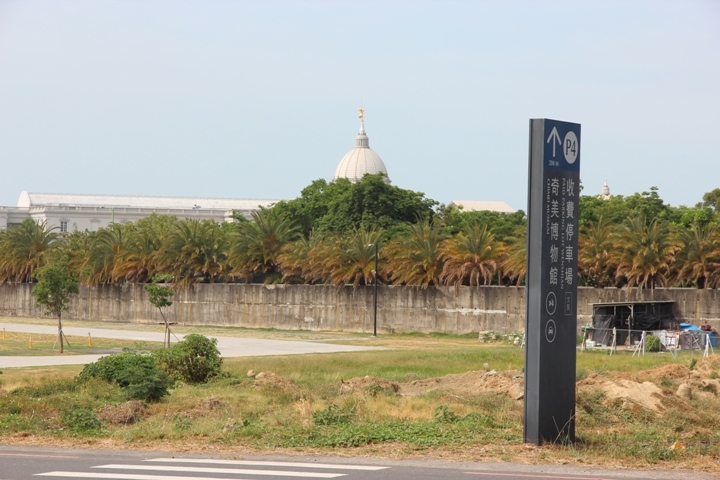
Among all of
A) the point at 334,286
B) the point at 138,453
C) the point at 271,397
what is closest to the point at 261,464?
the point at 138,453

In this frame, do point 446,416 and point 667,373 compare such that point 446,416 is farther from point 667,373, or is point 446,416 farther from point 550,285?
point 667,373

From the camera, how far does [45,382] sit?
71.9ft

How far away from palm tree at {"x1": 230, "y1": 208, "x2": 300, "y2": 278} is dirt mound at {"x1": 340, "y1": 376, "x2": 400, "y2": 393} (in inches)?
1647

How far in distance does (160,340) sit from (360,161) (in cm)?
12525

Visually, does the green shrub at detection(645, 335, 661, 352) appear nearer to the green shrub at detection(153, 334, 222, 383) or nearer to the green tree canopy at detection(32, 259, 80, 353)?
the green shrub at detection(153, 334, 222, 383)

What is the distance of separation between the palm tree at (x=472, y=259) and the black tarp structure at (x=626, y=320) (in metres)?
11.0

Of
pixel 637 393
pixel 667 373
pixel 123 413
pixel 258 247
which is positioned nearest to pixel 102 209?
pixel 258 247

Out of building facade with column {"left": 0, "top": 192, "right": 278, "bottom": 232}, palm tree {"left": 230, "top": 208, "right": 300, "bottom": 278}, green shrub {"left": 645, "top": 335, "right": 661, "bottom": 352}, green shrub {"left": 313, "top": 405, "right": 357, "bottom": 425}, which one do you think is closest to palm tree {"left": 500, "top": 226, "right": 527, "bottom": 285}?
green shrub {"left": 645, "top": 335, "right": 661, "bottom": 352}

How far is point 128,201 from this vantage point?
170875mm

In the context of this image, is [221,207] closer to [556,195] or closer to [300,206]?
[300,206]

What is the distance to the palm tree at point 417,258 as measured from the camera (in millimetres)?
56906

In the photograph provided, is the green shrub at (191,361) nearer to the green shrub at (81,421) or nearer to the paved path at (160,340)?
the green shrub at (81,421)

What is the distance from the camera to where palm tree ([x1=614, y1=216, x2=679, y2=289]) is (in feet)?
161

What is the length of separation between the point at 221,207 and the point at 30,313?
10127 cm
